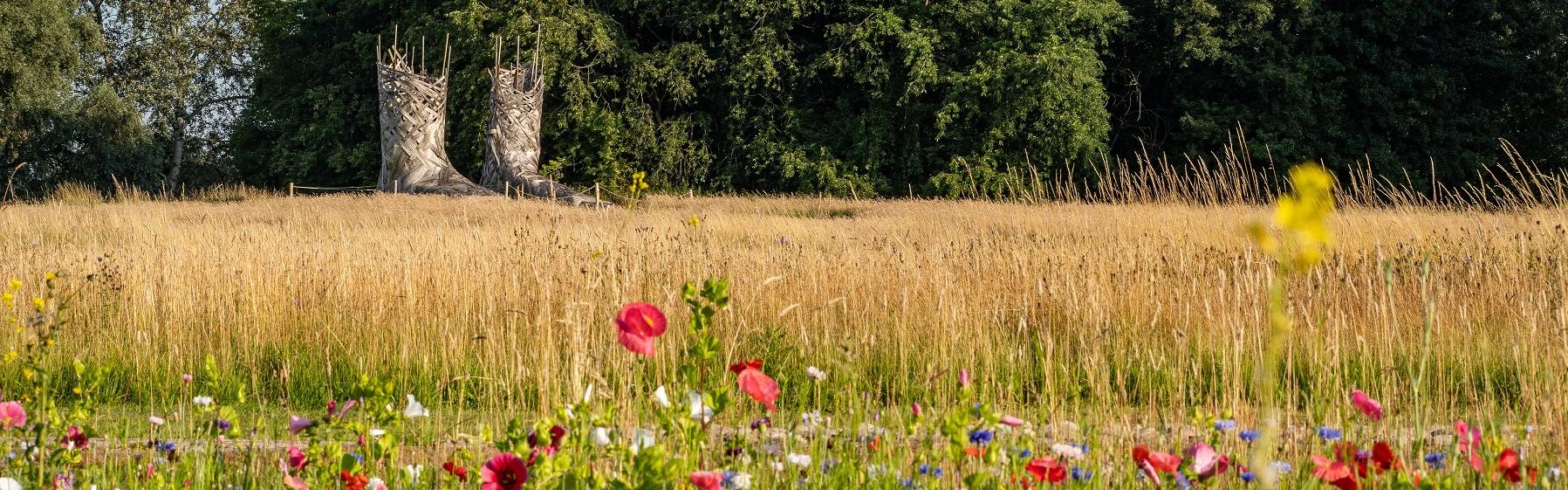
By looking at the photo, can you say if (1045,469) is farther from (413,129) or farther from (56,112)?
(56,112)

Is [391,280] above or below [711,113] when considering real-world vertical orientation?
below

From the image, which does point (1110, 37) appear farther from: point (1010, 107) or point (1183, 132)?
point (1010, 107)

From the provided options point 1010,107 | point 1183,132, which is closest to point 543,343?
point 1010,107

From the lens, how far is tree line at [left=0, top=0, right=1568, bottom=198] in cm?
2228

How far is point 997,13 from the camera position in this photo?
2328 cm

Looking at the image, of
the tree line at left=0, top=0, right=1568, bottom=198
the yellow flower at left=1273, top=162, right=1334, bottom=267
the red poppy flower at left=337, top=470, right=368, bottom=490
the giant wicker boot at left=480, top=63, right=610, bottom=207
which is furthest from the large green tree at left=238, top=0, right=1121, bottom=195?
the yellow flower at left=1273, top=162, right=1334, bottom=267

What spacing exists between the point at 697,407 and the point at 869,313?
4099 mm

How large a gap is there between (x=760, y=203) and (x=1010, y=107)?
8154 millimetres

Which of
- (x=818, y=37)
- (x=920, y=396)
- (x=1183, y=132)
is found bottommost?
(x=920, y=396)

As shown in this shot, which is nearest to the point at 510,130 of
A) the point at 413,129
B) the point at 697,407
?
the point at 413,129

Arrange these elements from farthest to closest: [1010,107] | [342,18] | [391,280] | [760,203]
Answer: [342,18] < [1010,107] < [760,203] < [391,280]

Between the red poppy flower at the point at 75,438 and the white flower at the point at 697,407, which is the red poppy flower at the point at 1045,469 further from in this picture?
the red poppy flower at the point at 75,438

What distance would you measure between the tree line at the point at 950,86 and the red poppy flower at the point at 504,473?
1973cm

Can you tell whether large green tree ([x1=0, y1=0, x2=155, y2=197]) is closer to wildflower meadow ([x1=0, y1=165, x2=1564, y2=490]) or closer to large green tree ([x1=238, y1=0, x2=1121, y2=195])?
large green tree ([x1=238, y1=0, x2=1121, y2=195])
